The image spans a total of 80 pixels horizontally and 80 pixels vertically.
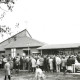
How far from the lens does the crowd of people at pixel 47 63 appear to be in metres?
Answer: 21.3

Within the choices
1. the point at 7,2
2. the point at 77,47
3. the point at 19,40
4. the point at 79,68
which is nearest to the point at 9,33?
the point at 7,2

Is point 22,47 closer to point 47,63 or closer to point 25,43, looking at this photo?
point 25,43

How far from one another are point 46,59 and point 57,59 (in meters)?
1.65

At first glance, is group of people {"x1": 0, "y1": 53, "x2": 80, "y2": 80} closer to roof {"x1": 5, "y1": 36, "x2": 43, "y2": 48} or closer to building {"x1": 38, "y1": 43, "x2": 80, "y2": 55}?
building {"x1": 38, "y1": 43, "x2": 80, "y2": 55}

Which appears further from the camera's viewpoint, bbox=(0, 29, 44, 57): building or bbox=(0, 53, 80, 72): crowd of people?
bbox=(0, 29, 44, 57): building

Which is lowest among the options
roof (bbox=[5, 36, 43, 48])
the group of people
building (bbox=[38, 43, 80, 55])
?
the group of people

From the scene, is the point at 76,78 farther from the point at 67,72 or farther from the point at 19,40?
the point at 19,40

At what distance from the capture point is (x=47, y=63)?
23594 millimetres

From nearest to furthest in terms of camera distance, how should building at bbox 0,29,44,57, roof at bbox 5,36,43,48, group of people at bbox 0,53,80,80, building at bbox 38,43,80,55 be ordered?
1. group of people at bbox 0,53,80,80
2. building at bbox 38,43,80,55
3. building at bbox 0,29,44,57
4. roof at bbox 5,36,43,48

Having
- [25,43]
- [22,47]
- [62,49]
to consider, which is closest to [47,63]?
[62,49]

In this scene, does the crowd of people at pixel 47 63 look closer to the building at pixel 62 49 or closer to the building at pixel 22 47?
the building at pixel 62 49

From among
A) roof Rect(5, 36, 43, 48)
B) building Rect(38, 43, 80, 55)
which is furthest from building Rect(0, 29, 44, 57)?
building Rect(38, 43, 80, 55)

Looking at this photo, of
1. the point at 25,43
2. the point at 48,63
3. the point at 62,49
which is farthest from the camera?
the point at 25,43

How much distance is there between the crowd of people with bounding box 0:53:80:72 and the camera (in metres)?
21.3
